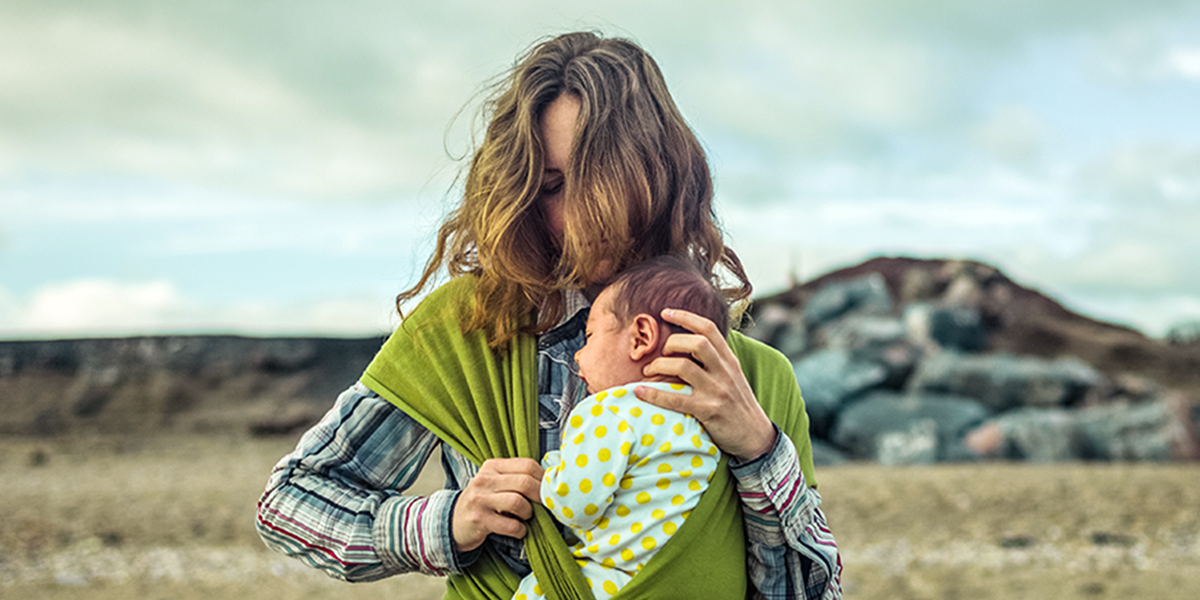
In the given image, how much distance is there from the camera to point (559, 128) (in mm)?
1879

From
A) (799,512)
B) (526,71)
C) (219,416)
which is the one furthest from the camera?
(219,416)

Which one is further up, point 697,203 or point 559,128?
point 559,128

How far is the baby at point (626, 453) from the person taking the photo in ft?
5.28

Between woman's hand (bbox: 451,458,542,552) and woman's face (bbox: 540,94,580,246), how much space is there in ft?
1.72

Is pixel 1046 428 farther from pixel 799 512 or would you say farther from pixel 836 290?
pixel 799 512

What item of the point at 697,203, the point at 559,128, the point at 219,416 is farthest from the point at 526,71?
the point at 219,416

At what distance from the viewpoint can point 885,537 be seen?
750 centimetres

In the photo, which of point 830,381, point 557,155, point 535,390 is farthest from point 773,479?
point 830,381

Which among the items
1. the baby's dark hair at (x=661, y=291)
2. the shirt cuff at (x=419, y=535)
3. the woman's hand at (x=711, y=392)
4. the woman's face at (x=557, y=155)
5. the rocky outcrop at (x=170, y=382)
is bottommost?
the rocky outcrop at (x=170, y=382)

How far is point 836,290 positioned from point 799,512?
15429mm

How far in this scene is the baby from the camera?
63.4 inches

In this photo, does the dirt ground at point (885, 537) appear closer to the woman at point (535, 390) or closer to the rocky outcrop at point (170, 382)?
the rocky outcrop at point (170, 382)

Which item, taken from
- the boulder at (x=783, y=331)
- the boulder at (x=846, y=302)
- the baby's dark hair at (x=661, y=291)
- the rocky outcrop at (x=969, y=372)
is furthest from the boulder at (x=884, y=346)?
the baby's dark hair at (x=661, y=291)

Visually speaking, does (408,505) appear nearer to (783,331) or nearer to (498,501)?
(498,501)
